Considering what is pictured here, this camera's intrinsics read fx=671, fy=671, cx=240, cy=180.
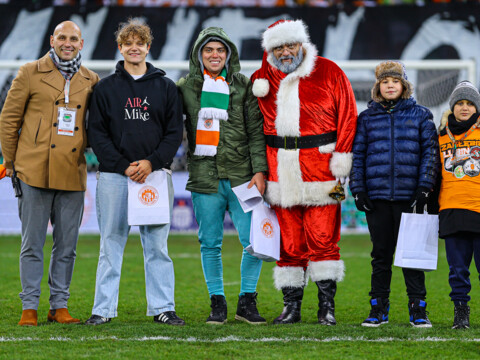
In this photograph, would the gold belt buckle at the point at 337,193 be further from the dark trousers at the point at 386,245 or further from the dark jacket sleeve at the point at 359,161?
the dark trousers at the point at 386,245

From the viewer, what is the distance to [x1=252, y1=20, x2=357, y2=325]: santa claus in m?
4.14

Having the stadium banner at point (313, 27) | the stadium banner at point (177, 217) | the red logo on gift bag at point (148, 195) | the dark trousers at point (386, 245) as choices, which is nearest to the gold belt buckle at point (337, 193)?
the dark trousers at point (386, 245)

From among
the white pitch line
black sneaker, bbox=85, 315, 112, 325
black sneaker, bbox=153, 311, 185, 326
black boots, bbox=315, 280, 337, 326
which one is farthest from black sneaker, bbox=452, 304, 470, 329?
black sneaker, bbox=85, 315, 112, 325

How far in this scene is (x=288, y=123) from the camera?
13.8 ft

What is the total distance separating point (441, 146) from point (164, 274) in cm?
186

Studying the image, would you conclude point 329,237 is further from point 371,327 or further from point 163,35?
point 163,35

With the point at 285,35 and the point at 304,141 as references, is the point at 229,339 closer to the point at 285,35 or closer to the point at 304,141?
the point at 304,141

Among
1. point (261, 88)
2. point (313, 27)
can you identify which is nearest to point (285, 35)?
point (261, 88)

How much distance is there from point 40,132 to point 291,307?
1.90m

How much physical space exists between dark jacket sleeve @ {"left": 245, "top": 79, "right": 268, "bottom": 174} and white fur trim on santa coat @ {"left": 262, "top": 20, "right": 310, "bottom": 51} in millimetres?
339

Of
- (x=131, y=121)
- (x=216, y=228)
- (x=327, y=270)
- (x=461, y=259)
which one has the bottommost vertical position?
(x=327, y=270)

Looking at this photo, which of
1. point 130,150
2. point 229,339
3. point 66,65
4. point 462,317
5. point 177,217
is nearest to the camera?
point 229,339

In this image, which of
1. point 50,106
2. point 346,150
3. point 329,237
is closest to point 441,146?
point 346,150

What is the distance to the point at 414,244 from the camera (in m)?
3.99
